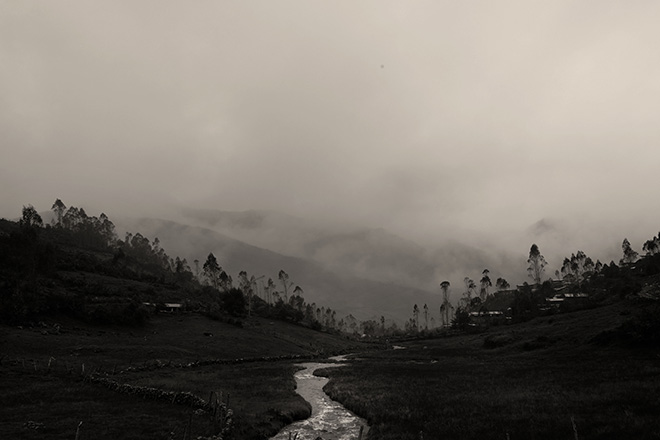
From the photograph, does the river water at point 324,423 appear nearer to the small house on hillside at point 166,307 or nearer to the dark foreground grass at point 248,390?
the dark foreground grass at point 248,390

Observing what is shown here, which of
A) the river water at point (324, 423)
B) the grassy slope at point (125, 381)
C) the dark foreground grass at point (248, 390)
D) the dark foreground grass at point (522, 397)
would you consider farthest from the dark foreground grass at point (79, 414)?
the dark foreground grass at point (522, 397)

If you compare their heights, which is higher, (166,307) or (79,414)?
(166,307)

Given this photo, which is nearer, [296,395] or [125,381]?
[125,381]

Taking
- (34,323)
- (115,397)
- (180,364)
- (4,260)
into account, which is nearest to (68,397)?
(115,397)

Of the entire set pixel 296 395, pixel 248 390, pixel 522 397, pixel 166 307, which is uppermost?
pixel 166 307

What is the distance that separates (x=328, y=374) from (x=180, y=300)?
309ft

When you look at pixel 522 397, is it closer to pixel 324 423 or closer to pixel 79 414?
pixel 324 423

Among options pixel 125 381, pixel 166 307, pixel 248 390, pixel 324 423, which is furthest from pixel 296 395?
pixel 166 307

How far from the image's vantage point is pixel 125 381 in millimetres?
48469

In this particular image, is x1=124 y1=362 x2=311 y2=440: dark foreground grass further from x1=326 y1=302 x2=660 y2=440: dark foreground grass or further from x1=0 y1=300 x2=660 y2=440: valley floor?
x1=326 y1=302 x2=660 y2=440: dark foreground grass

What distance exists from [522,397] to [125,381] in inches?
1692

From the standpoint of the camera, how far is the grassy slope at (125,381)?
30.3 metres

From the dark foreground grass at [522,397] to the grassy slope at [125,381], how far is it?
9.89 meters

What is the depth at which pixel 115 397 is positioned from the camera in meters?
40.3
